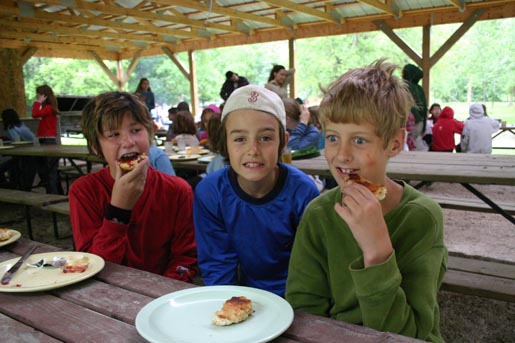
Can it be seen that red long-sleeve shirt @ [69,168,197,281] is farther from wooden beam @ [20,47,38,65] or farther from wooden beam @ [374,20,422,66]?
wooden beam @ [20,47,38,65]

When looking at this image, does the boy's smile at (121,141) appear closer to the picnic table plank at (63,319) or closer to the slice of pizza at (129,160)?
the slice of pizza at (129,160)

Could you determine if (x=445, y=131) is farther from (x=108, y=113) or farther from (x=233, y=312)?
(x=233, y=312)

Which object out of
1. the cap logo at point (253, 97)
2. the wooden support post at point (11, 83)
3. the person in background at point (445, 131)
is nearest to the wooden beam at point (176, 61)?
the wooden support post at point (11, 83)

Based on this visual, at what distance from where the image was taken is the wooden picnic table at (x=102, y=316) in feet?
Answer: 3.18

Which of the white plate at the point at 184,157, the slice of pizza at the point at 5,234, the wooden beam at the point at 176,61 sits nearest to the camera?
the slice of pizza at the point at 5,234

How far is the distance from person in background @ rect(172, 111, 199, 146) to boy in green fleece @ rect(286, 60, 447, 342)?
14.5ft

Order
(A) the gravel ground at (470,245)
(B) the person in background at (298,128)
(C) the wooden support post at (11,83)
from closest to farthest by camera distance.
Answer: (A) the gravel ground at (470,245) → (B) the person in background at (298,128) → (C) the wooden support post at (11,83)

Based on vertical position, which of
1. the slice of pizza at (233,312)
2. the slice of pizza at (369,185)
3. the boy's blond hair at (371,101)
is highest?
the boy's blond hair at (371,101)

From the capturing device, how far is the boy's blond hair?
1226mm

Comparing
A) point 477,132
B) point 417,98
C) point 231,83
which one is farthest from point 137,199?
point 477,132

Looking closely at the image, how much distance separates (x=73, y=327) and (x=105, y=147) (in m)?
1.05

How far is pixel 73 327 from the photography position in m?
1.04

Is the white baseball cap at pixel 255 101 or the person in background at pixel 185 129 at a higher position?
the white baseball cap at pixel 255 101

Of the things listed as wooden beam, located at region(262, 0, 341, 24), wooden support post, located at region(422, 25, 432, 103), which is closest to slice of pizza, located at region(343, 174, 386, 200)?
wooden beam, located at region(262, 0, 341, 24)
